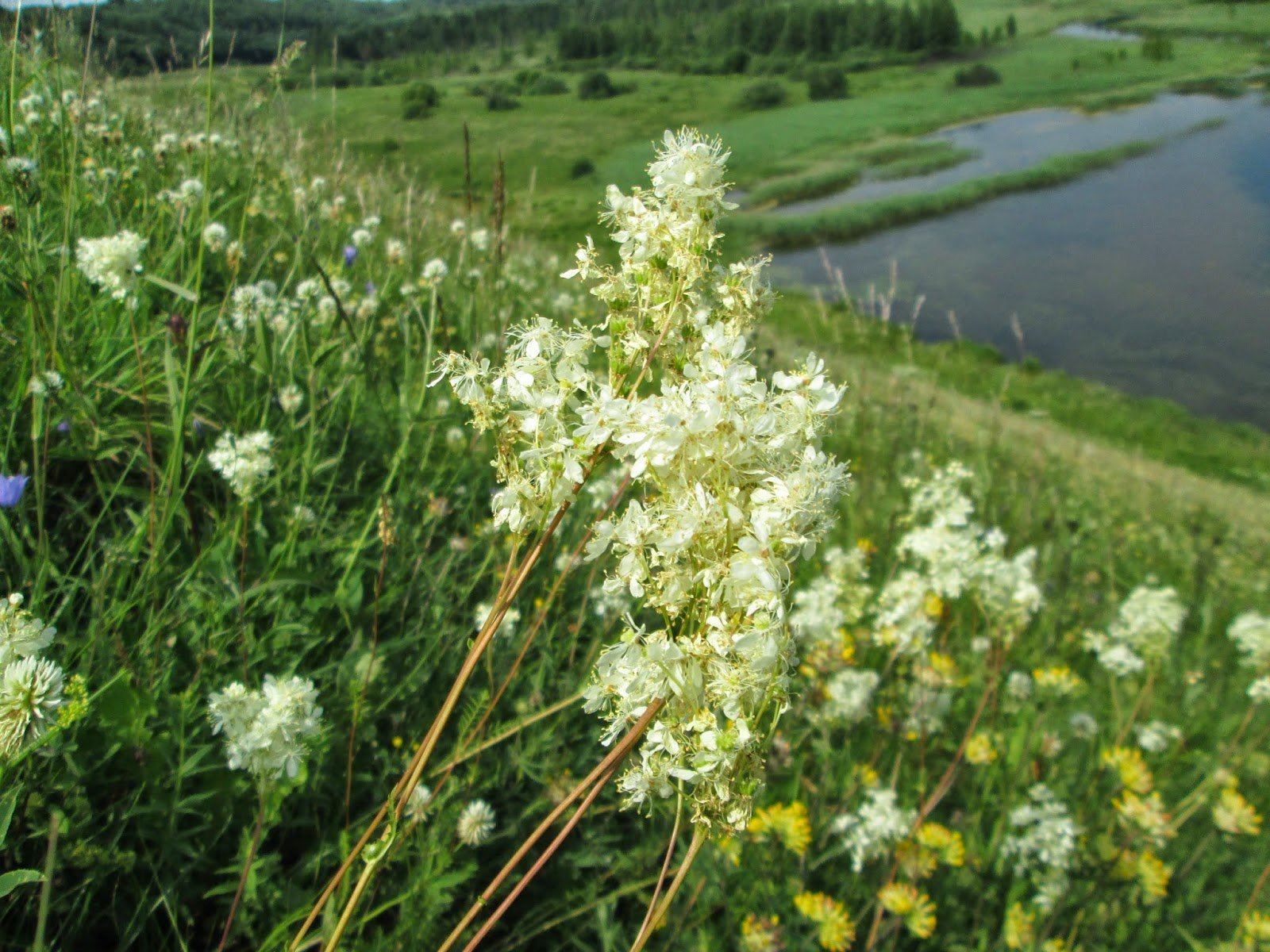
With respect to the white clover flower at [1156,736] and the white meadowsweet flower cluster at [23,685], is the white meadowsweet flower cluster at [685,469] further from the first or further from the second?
the white clover flower at [1156,736]

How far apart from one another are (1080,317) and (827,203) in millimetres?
19064

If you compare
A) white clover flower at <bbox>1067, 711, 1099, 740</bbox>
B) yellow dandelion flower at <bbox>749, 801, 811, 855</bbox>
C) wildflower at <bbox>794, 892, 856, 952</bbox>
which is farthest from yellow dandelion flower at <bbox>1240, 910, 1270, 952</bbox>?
yellow dandelion flower at <bbox>749, 801, 811, 855</bbox>

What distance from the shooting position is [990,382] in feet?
69.9

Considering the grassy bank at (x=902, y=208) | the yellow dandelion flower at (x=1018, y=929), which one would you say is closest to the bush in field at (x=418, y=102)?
the grassy bank at (x=902, y=208)

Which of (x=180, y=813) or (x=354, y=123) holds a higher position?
(x=354, y=123)

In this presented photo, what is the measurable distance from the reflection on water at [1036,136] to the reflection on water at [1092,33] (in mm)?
25041

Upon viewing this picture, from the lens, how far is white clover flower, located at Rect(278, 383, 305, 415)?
3010 mm

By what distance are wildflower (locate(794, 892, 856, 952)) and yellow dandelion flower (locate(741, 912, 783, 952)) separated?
134mm

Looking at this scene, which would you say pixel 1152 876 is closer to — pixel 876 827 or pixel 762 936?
pixel 876 827

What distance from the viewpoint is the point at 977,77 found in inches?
2805

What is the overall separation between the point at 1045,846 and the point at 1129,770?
67 cm

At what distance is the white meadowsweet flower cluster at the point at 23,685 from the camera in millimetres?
1127

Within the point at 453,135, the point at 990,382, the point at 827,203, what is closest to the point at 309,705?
the point at 990,382

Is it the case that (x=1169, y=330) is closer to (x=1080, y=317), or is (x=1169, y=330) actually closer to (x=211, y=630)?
(x=1080, y=317)
